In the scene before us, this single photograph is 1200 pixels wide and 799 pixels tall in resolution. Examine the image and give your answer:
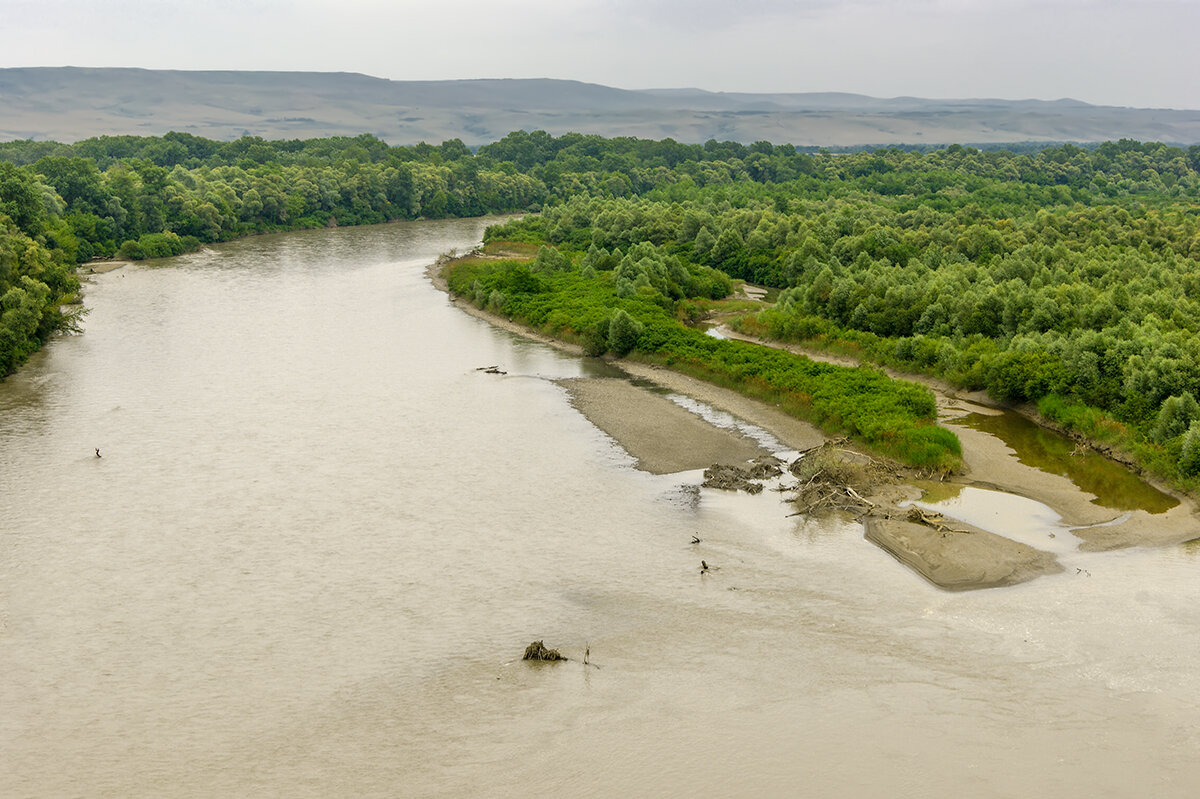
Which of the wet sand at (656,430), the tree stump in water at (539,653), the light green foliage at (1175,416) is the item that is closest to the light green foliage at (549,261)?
the wet sand at (656,430)

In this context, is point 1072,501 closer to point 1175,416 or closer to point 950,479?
point 950,479

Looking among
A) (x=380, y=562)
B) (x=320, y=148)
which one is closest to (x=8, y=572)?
(x=380, y=562)

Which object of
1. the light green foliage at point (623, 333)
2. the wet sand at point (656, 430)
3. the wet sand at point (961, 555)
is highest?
the light green foliage at point (623, 333)

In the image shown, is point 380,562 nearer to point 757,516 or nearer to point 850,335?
point 757,516

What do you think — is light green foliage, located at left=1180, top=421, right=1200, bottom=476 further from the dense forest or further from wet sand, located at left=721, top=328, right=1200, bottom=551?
wet sand, located at left=721, top=328, right=1200, bottom=551

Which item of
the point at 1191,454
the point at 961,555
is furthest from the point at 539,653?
the point at 1191,454

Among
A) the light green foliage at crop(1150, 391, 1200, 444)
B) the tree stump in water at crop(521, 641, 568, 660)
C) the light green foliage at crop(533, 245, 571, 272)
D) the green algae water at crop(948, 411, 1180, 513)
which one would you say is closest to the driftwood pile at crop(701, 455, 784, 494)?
the green algae water at crop(948, 411, 1180, 513)

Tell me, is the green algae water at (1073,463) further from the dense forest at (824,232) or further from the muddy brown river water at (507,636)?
the muddy brown river water at (507,636)
